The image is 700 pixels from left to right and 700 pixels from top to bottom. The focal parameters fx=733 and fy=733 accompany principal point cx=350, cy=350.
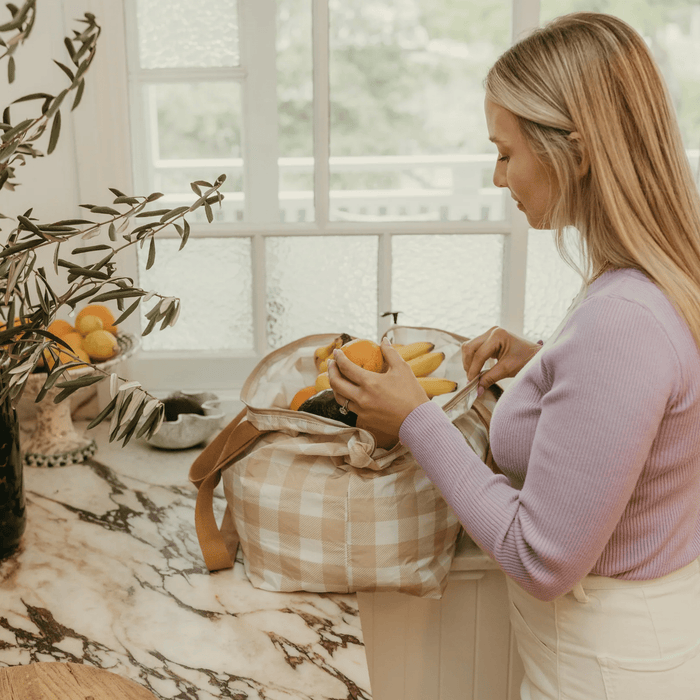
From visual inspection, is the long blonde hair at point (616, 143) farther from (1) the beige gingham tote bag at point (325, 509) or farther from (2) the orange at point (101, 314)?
(2) the orange at point (101, 314)

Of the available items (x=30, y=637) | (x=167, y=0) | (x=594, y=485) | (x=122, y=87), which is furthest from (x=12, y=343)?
(x=167, y=0)

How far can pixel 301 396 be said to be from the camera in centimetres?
110

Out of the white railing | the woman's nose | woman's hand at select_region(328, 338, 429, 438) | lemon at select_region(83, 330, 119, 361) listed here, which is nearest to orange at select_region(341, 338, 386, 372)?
woman's hand at select_region(328, 338, 429, 438)

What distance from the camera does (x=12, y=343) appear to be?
709 millimetres

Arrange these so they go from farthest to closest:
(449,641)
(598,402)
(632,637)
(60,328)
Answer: (60,328) < (449,641) < (632,637) < (598,402)

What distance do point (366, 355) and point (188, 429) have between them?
0.59 meters

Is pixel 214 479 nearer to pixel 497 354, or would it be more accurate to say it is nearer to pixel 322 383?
pixel 322 383

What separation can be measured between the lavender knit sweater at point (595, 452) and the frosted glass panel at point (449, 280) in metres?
0.86

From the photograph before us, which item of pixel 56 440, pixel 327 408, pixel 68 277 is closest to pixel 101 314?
pixel 56 440

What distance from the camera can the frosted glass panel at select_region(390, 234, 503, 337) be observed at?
165cm

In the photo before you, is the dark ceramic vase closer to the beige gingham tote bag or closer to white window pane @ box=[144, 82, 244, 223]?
the beige gingham tote bag

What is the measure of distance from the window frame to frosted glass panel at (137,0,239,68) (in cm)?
2

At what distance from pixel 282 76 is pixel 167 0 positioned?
284mm

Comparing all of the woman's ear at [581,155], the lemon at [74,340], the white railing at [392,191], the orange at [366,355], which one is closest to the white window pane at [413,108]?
the white railing at [392,191]
